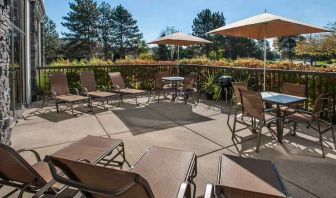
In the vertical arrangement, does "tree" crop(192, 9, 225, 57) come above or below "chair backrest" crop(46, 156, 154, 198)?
above

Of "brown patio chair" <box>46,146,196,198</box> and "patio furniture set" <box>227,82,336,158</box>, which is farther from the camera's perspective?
"patio furniture set" <box>227,82,336,158</box>

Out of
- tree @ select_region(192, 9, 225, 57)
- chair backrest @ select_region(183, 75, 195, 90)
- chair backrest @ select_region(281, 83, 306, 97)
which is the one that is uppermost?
tree @ select_region(192, 9, 225, 57)

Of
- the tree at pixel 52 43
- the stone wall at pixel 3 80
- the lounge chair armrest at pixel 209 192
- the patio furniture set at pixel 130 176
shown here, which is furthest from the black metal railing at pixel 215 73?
the tree at pixel 52 43

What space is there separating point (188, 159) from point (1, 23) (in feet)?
9.57

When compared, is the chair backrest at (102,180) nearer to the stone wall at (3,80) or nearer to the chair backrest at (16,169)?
the chair backrest at (16,169)

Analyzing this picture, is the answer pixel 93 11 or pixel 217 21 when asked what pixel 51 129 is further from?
pixel 217 21

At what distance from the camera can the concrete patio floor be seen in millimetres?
3053

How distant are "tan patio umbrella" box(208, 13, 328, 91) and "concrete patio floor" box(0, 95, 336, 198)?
1953mm

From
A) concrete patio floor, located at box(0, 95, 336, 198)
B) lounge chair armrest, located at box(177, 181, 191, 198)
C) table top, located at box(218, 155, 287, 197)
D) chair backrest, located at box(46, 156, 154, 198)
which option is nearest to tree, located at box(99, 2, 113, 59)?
concrete patio floor, located at box(0, 95, 336, 198)

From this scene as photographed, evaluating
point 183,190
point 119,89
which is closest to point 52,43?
point 119,89

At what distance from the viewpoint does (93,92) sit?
704cm

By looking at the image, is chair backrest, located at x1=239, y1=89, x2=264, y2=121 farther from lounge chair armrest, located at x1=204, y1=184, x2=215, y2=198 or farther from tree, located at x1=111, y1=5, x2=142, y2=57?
tree, located at x1=111, y1=5, x2=142, y2=57

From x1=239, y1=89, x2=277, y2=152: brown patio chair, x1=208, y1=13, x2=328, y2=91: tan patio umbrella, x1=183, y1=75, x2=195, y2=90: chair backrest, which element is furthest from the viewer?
x1=183, y1=75, x2=195, y2=90: chair backrest

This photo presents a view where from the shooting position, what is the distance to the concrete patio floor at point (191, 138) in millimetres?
3053
